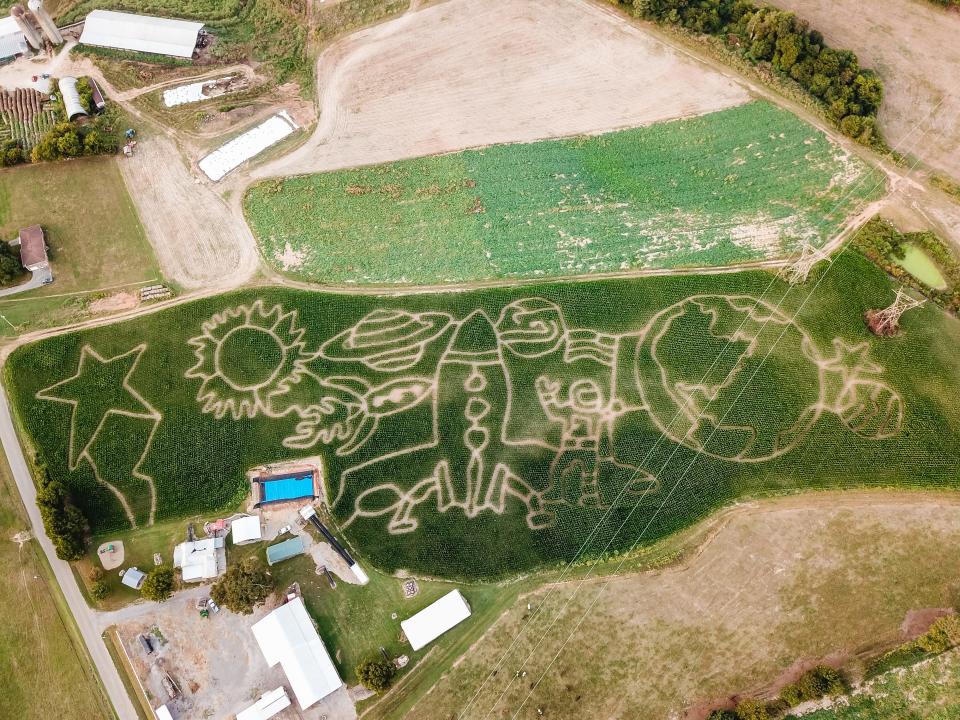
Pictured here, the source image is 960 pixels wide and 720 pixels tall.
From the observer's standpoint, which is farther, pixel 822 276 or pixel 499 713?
pixel 822 276

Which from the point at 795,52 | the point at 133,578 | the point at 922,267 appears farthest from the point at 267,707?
the point at 795,52

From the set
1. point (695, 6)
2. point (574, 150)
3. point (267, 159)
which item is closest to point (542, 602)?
point (574, 150)

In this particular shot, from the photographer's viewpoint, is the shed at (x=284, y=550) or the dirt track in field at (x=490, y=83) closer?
the shed at (x=284, y=550)

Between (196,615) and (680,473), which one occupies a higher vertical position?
(680,473)

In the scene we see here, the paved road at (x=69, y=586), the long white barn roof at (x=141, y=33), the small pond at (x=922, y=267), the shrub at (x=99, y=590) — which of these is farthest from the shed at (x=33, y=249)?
the small pond at (x=922, y=267)

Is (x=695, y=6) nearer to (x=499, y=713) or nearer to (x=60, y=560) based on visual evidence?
(x=499, y=713)

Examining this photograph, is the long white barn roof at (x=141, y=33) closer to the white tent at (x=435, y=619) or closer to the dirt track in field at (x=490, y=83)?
the dirt track in field at (x=490, y=83)

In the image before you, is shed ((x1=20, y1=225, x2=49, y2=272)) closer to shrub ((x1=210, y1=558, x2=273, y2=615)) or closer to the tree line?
shrub ((x1=210, y1=558, x2=273, y2=615))

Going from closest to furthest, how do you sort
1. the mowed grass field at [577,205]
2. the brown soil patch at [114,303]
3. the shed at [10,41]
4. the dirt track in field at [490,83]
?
the brown soil patch at [114,303]
the mowed grass field at [577,205]
the dirt track in field at [490,83]
the shed at [10,41]
